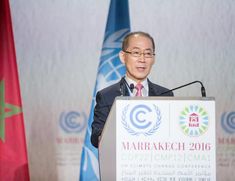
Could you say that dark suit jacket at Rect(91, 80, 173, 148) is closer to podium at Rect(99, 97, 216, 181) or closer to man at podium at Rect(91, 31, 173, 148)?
man at podium at Rect(91, 31, 173, 148)

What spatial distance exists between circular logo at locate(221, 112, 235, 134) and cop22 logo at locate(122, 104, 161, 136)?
211cm

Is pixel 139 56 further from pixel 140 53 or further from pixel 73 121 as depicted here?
pixel 73 121

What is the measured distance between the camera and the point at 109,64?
12.1 feet

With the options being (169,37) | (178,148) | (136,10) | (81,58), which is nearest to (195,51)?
(169,37)

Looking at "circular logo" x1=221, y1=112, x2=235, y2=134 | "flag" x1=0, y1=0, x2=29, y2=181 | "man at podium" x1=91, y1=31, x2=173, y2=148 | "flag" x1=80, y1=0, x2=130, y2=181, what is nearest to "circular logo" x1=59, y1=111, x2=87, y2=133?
"flag" x1=80, y1=0, x2=130, y2=181

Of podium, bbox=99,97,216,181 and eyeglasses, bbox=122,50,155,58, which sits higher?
eyeglasses, bbox=122,50,155,58

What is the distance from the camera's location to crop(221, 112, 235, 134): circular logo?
12.1ft

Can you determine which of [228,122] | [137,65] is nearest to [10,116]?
[137,65]

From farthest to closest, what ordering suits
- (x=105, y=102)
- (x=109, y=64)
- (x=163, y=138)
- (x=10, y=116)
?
(x=109, y=64) → (x=10, y=116) → (x=105, y=102) → (x=163, y=138)

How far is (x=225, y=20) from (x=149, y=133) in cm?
236

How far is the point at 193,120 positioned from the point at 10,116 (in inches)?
87.6

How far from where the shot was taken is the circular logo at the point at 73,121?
12.1 ft

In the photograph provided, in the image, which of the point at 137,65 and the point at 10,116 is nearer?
the point at 137,65

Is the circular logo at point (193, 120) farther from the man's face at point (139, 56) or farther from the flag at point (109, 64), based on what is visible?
the flag at point (109, 64)
